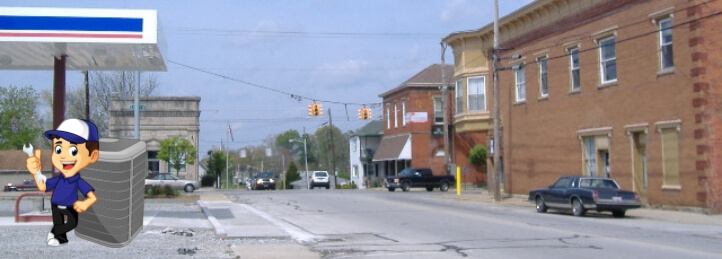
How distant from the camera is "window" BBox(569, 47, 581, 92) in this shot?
31422 mm

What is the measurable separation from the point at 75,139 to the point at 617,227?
1688cm

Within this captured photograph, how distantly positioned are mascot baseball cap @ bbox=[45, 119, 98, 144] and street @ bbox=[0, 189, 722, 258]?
5.29m

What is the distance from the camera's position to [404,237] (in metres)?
16.8

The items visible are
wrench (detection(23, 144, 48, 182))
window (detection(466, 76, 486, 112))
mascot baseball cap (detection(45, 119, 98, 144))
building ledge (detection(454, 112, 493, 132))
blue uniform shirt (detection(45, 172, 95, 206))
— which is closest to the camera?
mascot baseball cap (detection(45, 119, 98, 144))

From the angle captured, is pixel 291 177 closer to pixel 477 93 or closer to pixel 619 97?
pixel 477 93

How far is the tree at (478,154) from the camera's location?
52.7 m

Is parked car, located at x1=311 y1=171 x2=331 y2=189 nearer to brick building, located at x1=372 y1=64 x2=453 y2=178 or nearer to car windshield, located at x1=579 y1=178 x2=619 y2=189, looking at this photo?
brick building, located at x1=372 y1=64 x2=453 y2=178

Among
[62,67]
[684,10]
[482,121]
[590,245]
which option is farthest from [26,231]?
[482,121]

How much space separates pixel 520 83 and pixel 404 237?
862 inches

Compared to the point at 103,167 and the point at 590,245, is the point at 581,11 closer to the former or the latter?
the point at 590,245

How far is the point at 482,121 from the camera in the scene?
4416 centimetres

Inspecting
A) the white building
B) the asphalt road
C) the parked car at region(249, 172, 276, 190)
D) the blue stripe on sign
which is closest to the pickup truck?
the parked car at region(249, 172, 276, 190)

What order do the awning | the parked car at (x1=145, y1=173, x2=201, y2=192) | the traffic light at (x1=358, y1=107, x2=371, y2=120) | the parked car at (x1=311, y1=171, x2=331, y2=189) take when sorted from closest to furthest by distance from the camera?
the parked car at (x1=145, y1=173, x2=201, y2=192)
the traffic light at (x1=358, y1=107, x2=371, y2=120)
the awning
the parked car at (x1=311, y1=171, x2=331, y2=189)

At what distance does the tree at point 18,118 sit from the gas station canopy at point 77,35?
23.0 feet
